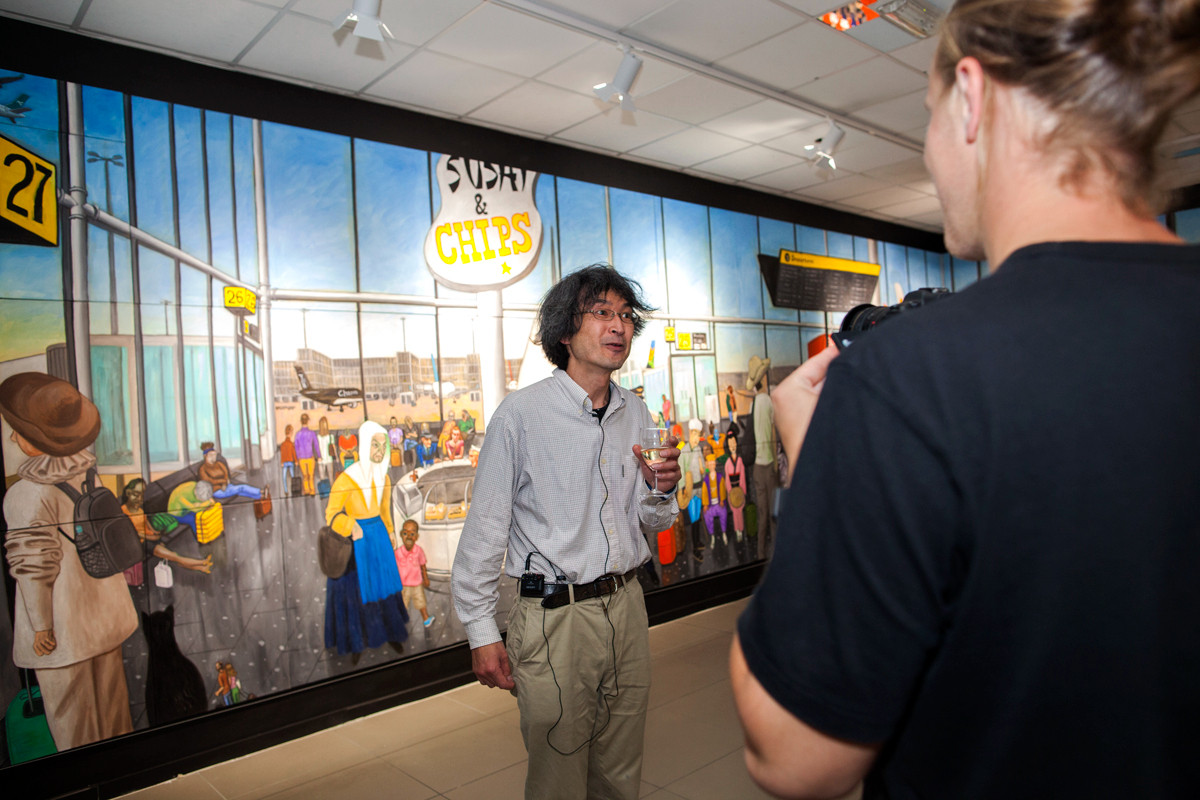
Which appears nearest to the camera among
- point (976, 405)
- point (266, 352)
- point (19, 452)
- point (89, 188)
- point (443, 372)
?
point (976, 405)

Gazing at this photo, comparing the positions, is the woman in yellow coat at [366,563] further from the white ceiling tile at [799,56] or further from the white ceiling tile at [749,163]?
the white ceiling tile at [749,163]

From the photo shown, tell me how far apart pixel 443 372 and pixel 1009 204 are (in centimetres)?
387

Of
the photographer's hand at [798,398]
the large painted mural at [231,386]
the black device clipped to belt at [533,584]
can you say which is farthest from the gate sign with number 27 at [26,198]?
the photographer's hand at [798,398]

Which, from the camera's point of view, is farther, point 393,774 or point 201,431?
point 201,431

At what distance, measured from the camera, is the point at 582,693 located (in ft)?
6.53

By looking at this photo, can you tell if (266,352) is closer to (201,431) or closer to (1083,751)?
(201,431)

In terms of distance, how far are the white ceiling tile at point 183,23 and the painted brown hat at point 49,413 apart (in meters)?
1.52

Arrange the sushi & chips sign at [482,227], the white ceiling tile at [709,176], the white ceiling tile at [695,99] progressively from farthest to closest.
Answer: the white ceiling tile at [709,176], the sushi & chips sign at [482,227], the white ceiling tile at [695,99]

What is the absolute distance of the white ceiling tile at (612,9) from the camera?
10.5ft

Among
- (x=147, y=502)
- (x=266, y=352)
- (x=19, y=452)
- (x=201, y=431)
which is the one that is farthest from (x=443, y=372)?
(x=19, y=452)

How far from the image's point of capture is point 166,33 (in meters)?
3.18

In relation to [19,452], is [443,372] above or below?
above

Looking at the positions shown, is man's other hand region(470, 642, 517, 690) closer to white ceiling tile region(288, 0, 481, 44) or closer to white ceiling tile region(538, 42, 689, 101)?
white ceiling tile region(288, 0, 481, 44)

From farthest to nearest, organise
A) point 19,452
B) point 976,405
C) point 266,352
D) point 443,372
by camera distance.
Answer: point 443,372, point 266,352, point 19,452, point 976,405
